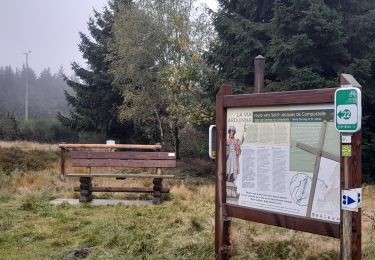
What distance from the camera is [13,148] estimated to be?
2159 centimetres

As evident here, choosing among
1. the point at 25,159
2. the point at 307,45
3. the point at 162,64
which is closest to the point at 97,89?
the point at 162,64

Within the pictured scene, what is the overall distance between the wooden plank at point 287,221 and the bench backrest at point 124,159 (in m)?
4.97

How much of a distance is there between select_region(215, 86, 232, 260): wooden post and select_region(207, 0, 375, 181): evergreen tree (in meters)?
7.81

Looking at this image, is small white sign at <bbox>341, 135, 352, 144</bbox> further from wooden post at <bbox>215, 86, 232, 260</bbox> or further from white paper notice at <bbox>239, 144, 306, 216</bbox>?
wooden post at <bbox>215, 86, 232, 260</bbox>

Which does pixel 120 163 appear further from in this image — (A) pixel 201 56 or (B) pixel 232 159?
(A) pixel 201 56

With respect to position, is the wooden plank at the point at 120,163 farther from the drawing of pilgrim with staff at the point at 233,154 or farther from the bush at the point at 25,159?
the bush at the point at 25,159

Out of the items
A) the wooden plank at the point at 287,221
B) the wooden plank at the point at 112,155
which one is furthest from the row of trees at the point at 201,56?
the wooden plank at the point at 287,221

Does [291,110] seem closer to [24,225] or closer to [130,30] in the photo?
[24,225]

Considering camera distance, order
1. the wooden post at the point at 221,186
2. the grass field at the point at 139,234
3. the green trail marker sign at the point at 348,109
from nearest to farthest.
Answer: the green trail marker sign at the point at 348,109 < the wooden post at the point at 221,186 < the grass field at the point at 139,234

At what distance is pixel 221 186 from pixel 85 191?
5.21 metres

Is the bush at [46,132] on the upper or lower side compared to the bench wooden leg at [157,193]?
upper

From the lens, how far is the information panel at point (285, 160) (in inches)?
162

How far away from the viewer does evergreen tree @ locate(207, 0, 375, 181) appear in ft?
41.3

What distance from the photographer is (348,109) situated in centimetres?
360
